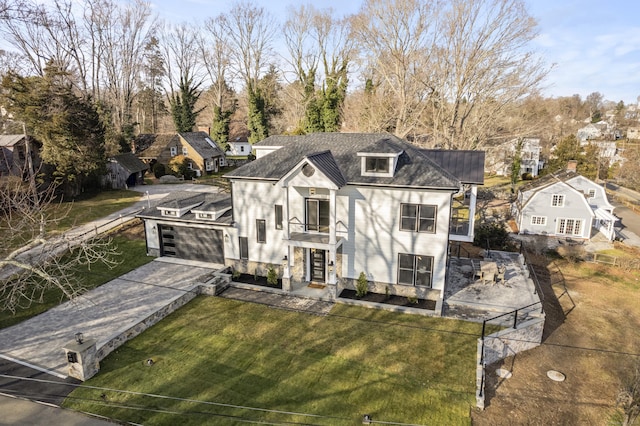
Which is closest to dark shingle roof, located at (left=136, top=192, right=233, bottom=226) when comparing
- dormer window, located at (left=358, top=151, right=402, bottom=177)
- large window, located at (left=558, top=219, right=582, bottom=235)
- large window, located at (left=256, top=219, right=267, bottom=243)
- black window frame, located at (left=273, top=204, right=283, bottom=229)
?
large window, located at (left=256, top=219, right=267, bottom=243)

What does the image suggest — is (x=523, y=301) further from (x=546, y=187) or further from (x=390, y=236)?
(x=546, y=187)

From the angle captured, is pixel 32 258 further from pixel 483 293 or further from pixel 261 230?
pixel 483 293

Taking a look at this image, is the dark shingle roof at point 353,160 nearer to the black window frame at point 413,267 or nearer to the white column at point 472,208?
the white column at point 472,208

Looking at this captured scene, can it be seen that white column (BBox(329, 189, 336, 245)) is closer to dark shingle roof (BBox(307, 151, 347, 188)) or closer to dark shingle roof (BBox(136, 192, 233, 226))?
dark shingle roof (BBox(307, 151, 347, 188))

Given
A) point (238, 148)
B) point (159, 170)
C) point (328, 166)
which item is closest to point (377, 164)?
point (328, 166)

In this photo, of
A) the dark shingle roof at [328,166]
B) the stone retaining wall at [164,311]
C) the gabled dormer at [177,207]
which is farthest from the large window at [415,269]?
the gabled dormer at [177,207]

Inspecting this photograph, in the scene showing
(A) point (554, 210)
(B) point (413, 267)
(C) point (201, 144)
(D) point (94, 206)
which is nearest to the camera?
(B) point (413, 267)

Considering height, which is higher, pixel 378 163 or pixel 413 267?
pixel 378 163

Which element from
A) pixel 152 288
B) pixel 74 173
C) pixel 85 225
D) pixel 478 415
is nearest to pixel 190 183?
pixel 74 173
